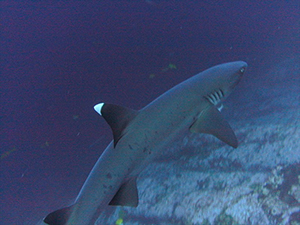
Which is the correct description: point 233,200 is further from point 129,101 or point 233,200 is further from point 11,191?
point 11,191

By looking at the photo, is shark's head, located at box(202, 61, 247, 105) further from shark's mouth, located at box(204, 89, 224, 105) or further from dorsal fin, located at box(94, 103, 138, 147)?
dorsal fin, located at box(94, 103, 138, 147)

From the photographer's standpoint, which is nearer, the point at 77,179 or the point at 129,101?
the point at 129,101

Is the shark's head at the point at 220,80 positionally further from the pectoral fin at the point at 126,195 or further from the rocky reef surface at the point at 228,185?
the rocky reef surface at the point at 228,185

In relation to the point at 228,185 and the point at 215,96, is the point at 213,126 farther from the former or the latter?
the point at 228,185

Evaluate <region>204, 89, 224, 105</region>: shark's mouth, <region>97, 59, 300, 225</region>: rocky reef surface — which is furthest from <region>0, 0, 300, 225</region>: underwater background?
<region>204, 89, 224, 105</region>: shark's mouth

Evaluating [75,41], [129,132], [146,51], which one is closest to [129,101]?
[146,51]

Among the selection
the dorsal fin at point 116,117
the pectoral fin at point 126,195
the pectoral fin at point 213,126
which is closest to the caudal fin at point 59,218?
the pectoral fin at point 126,195

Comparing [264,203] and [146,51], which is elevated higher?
[146,51]

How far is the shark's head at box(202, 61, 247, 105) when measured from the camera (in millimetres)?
2874

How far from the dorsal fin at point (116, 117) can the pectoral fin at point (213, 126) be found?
924mm

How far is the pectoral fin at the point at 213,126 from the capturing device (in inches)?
111

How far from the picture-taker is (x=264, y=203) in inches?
161

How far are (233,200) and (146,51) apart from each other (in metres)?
13.4

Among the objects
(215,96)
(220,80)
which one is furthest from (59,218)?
(220,80)
